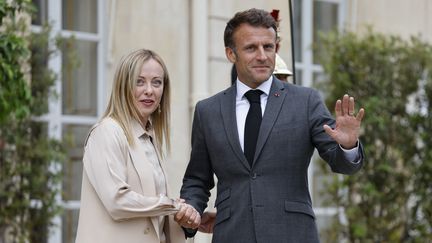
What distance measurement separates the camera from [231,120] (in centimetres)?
480

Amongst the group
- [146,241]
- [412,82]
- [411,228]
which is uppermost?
[412,82]

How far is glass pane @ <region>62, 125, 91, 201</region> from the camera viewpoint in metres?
9.53

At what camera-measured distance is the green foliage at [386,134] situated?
36.3 ft

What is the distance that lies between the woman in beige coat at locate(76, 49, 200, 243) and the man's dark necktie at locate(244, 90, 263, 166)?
0.38 metres

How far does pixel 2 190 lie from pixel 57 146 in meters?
0.66

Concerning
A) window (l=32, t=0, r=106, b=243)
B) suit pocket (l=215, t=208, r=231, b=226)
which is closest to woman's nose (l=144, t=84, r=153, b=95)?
suit pocket (l=215, t=208, r=231, b=226)

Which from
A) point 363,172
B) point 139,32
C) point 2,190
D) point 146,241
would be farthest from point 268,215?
point 363,172

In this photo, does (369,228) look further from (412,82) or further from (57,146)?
(57,146)

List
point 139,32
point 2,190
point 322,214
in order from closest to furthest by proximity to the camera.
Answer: point 2,190 < point 139,32 < point 322,214

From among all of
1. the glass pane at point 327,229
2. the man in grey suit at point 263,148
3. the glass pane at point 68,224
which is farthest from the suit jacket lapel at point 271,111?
the glass pane at point 327,229

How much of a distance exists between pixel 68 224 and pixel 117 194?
204 inches

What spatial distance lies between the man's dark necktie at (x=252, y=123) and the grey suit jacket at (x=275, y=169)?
0.04 metres

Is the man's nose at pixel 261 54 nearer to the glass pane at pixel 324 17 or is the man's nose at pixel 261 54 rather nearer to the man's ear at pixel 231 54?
the man's ear at pixel 231 54

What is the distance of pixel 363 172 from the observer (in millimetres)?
11195
